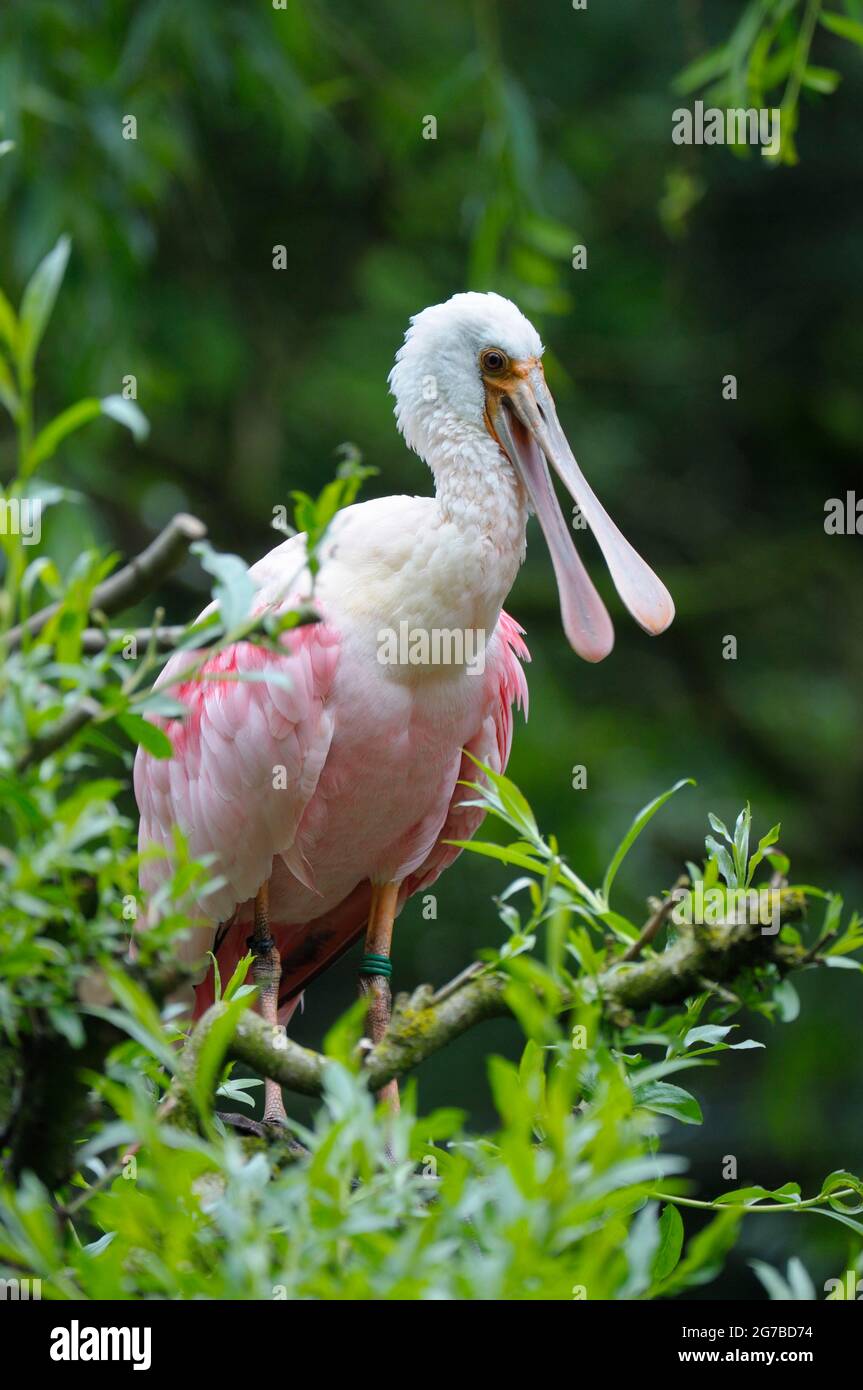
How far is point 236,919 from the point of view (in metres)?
3.86

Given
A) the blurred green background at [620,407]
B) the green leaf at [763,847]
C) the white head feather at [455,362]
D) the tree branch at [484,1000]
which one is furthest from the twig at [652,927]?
the blurred green background at [620,407]

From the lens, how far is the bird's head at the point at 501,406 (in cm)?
345

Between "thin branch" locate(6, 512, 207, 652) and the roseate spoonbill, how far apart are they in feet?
5.09

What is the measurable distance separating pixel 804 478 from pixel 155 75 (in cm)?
424

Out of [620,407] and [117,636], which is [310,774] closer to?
[117,636]

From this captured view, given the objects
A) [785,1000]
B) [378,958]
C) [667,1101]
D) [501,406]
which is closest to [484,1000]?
[785,1000]

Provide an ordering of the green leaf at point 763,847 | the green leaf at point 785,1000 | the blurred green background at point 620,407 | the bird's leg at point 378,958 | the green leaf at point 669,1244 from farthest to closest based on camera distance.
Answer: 1. the blurred green background at point 620,407
2. the bird's leg at point 378,958
3. the green leaf at point 669,1244
4. the green leaf at point 763,847
5. the green leaf at point 785,1000

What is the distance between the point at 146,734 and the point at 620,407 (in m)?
8.03

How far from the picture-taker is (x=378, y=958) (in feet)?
12.6

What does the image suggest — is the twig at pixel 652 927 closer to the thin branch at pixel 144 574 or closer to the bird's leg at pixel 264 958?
the thin branch at pixel 144 574

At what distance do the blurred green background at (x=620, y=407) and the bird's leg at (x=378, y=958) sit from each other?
3.85 m

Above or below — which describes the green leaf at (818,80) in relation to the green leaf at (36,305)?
above
